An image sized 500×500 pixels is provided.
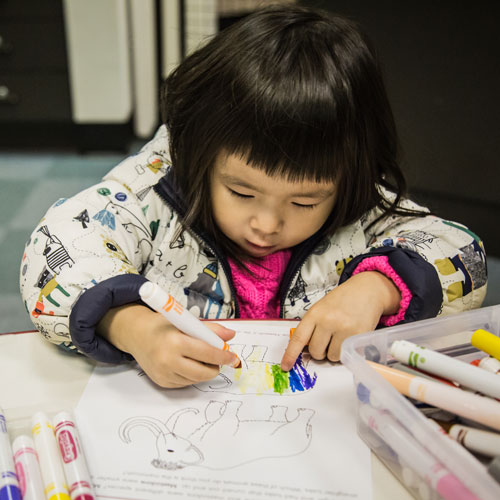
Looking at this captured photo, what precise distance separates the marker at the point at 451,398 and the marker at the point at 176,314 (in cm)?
15

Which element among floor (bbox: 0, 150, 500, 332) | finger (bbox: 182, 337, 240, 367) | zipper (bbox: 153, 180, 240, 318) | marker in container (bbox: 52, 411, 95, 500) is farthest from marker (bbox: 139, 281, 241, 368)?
floor (bbox: 0, 150, 500, 332)

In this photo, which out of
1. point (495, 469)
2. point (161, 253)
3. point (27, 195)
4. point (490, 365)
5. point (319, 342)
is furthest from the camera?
point (27, 195)

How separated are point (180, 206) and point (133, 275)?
0.54 ft

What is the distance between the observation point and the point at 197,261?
722 millimetres

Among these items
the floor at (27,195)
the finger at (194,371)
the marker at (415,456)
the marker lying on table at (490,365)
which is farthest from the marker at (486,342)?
the floor at (27,195)

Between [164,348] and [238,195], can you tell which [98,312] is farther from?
[238,195]

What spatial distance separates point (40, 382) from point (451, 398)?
0.35m

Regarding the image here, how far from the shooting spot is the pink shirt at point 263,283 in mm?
764

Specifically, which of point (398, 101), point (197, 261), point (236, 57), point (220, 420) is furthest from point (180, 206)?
point (398, 101)

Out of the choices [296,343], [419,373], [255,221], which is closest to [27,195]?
[255,221]

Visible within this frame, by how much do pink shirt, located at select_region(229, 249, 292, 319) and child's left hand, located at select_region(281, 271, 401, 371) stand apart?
0.17 meters

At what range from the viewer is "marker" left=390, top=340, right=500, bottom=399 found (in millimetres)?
411

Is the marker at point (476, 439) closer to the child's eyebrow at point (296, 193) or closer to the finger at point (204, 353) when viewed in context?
the finger at point (204, 353)

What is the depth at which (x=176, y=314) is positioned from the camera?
46 centimetres
